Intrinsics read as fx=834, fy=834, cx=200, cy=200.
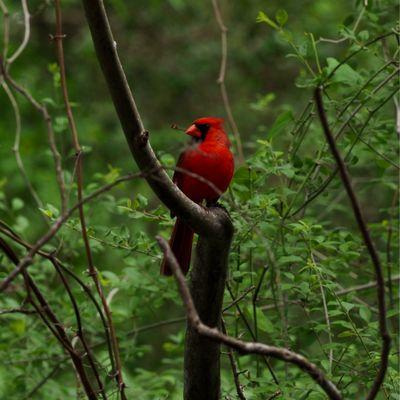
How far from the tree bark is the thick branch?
0.34ft

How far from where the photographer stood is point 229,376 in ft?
11.0

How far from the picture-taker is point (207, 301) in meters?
2.22

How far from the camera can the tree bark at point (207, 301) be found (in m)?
2.22

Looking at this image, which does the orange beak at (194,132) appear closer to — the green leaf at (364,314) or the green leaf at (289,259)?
the green leaf at (289,259)

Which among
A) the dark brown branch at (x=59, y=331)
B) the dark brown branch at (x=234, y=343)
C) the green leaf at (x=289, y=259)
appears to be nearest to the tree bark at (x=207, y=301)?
the dark brown branch at (x=59, y=331)

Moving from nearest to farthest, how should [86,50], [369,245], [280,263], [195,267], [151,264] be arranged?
[369,245]
[195,267]
[280,263]
[151,264]
[86,50]

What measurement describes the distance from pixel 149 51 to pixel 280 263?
188 inches

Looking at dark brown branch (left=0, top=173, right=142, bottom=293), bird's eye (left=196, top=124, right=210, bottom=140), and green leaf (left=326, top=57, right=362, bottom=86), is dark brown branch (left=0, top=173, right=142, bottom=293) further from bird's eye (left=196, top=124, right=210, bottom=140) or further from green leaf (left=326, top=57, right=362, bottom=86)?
bird's eye (left=196, top=124, right=210, bottom=140)

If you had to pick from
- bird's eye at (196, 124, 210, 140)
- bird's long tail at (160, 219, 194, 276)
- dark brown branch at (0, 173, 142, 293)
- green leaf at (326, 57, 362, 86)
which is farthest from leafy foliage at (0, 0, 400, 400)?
dark brown branch at (0, 173, 142, 293)

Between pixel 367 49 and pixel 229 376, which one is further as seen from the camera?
pixel 229 376

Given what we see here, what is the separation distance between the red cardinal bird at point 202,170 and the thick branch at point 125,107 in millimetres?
959

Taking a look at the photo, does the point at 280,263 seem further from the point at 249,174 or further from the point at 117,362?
the point at 117,362

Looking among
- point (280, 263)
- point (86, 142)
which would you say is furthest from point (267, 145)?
point (86, 142)

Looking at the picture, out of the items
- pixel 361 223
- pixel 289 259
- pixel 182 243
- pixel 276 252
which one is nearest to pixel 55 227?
pixel 361 223
